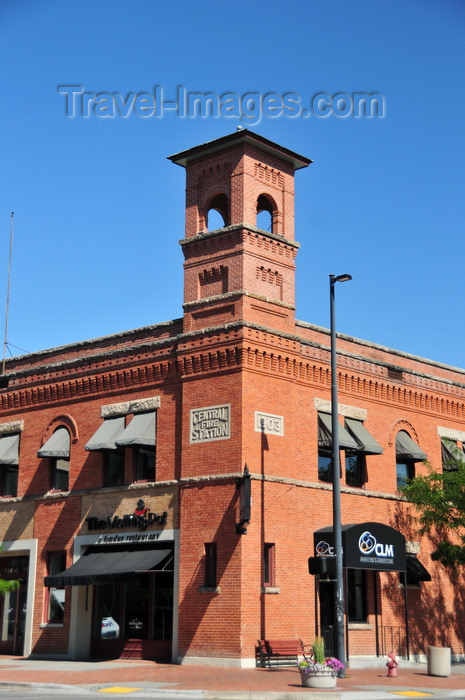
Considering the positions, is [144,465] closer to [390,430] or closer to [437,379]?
[390,430]

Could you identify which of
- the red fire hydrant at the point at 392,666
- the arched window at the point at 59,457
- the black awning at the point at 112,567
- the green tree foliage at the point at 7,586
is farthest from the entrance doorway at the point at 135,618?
the red fire hydrant at the point at 392,666

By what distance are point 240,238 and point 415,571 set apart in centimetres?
1304

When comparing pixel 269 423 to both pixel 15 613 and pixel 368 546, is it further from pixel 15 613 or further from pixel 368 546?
pixel 15 613

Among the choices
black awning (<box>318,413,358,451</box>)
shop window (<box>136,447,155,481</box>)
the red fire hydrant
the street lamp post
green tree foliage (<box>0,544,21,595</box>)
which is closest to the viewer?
the street lamp post

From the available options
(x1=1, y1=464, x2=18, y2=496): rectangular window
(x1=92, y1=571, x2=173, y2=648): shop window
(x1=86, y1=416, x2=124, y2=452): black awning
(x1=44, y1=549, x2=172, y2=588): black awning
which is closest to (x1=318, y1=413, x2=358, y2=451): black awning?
(x1=44, y1=549, x2=172, y2=588): black awning

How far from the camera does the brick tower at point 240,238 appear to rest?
28859 millimetres

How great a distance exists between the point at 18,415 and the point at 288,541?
13137 mm

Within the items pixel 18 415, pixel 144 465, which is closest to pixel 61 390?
pixel 18 415

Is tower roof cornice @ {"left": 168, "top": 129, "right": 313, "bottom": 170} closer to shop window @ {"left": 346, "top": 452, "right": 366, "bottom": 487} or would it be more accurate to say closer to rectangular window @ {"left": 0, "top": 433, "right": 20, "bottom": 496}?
shop window @ {"left": 346, "top": 452, "right": 366, "bottom": 487}

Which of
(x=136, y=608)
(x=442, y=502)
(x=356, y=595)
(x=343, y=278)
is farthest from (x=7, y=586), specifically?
(x=343, y=278)

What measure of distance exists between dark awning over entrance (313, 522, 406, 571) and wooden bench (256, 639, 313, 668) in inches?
110

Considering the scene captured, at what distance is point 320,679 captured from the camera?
2045cm

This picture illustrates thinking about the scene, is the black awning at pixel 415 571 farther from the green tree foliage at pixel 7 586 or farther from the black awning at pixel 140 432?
the green tree foliage at pixel 7 586

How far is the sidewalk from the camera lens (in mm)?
19703
